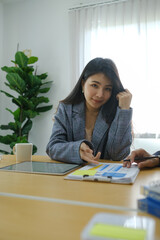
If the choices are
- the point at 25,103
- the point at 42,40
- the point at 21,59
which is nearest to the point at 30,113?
the point at 25,103

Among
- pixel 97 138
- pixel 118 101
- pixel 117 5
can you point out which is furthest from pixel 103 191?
pixel 117 5

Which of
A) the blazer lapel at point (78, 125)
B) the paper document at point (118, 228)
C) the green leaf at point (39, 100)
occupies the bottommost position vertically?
the paper document at point (118, 228)

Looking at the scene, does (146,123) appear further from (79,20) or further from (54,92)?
(79,20)

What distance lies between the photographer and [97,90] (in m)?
1.54

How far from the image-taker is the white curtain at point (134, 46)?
113 inches

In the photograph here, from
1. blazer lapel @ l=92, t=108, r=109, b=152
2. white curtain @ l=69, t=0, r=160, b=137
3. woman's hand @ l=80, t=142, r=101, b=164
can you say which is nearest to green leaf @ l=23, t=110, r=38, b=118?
white curtain @ l=69, t=0, r=160, b=137

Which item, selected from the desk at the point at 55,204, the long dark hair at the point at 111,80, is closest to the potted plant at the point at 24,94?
the long dark hair at the point at 111,80

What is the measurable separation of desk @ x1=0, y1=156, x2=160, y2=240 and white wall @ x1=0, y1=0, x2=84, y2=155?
2.68m

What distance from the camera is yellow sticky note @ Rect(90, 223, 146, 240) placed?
331 mm

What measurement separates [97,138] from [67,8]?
8.24 feet

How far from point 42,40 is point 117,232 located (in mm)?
3528

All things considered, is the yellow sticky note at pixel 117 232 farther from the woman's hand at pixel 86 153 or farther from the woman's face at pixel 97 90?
the woman's face at pixel 97 90

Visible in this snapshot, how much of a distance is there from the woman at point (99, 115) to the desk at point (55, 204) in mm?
609

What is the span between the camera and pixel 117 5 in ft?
10.1
